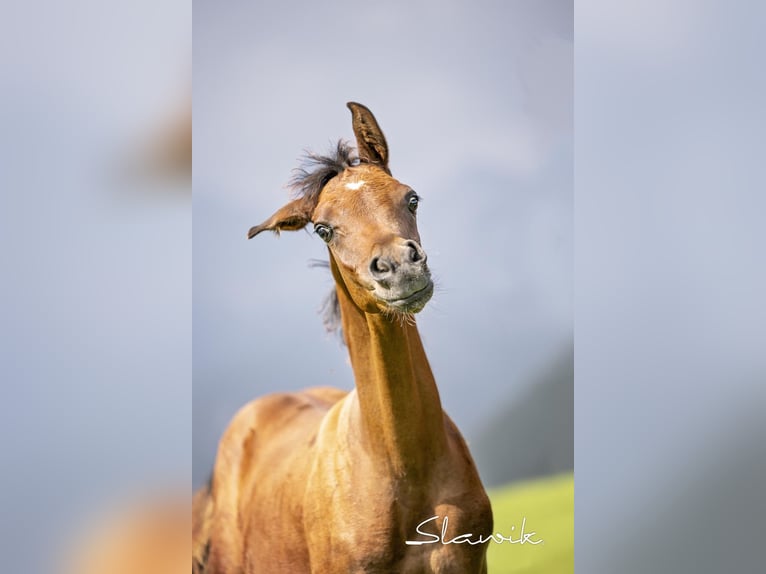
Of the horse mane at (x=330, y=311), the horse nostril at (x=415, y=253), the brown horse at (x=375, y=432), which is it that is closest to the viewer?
the horse nostril at (x=415, y=253)

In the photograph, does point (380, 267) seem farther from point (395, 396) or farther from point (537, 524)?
point (537, 524)

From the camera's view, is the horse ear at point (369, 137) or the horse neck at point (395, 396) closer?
the horse neck at point (395, 396)

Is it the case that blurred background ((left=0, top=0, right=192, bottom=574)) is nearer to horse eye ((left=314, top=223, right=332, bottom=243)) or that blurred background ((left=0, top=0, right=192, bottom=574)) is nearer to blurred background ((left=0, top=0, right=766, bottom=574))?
blurred background ((left=0, top=0, right=766, bottom=574))

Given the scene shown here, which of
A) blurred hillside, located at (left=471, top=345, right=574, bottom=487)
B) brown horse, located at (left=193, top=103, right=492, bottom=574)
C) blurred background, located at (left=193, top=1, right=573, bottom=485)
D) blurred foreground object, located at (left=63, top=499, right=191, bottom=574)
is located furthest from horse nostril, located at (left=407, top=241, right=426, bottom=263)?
blurred foreground object, located at (left=63, top=499, right=191, bottom=574)

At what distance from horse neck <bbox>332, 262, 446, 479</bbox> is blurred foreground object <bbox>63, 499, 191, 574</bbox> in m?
0.62

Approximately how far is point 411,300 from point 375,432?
0.37 m

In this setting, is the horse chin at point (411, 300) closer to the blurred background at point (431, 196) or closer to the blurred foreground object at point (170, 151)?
the blurred background at point (431, 196)

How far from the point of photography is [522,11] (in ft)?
7.80

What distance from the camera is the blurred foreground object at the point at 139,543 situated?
6.82 feet

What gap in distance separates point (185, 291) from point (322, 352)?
0.42 metres

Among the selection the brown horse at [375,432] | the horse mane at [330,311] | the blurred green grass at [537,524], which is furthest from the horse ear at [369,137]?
the blurred green grass at [537,524]

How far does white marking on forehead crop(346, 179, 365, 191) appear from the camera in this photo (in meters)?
1.92

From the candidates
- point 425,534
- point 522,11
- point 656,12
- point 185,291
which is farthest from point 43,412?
point 656,12

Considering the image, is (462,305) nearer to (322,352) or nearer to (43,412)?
(322,352)
